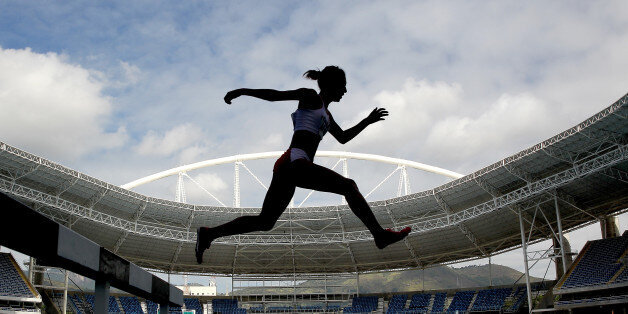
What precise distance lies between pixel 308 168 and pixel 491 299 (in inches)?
1509

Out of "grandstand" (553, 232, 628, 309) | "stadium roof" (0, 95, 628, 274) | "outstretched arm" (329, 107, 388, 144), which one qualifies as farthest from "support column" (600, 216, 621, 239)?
"outstretched arm" (329, 107, 388, 144)

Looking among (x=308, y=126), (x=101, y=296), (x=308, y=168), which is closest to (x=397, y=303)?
(x=101, y=296)

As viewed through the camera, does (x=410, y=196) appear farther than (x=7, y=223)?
Yes

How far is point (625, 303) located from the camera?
88.4 ft

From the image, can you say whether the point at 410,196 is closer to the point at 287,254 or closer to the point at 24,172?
the point at 287,254

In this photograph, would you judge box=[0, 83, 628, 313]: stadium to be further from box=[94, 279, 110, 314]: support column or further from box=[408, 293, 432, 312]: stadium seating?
box=[94, 279, 110, 314]: support column

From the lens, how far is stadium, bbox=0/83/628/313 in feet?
93.6

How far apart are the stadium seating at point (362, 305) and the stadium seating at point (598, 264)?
16092 mm

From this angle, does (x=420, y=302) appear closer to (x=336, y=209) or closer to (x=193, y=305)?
(x=336, y=209)

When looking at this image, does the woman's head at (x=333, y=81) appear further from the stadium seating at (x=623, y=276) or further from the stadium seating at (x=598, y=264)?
the stadium seating at (x=598, y=264)

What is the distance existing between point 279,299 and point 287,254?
3.94 m

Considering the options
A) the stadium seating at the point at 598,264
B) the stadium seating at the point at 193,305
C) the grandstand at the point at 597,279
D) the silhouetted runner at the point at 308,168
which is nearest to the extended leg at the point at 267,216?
the silhouetted runner at the point at 308,168

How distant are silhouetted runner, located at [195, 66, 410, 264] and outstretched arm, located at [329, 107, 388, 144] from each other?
0.42 ft

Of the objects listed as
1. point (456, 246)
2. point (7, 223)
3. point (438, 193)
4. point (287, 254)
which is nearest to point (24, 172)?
point (287, 254)
